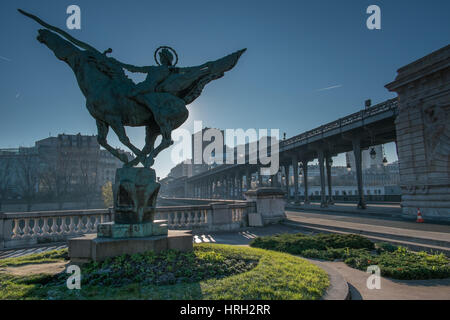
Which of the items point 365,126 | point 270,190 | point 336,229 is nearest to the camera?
point 336,229

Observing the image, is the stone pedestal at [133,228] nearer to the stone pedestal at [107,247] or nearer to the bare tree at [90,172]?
the stone pedestal at [107,247]

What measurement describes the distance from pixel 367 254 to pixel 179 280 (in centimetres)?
555

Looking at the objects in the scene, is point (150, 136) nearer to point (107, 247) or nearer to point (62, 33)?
point (107, 247)

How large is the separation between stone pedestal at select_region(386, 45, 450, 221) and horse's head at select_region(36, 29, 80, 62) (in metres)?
19.0

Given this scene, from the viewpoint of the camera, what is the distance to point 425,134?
1636 centimetres

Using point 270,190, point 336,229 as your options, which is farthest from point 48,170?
point 336,229

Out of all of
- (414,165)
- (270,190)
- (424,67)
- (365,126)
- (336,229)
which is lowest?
(336,229)

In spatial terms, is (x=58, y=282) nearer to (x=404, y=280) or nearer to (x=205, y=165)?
(x=404, y=280)

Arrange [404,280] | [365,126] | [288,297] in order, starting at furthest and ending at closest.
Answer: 1. [365,126]
2. [404,280]
3. [288,297]

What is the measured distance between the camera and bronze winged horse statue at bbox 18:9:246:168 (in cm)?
618

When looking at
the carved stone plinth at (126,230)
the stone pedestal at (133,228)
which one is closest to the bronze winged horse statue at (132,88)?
the stone pedestal at (133,228)

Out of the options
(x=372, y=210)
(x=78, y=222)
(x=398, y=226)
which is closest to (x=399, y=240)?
(x=398, y=226)

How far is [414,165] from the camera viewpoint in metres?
16.9
